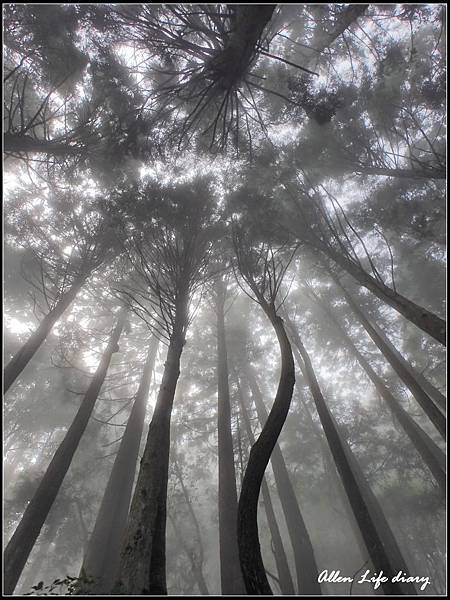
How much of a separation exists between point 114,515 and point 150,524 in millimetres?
7035

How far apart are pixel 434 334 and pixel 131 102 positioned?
9.09 m

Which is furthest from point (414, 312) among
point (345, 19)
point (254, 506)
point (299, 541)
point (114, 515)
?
point (114, 515)

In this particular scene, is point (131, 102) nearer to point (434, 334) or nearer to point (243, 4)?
point (243, 4)

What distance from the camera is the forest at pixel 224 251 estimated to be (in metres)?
4.21

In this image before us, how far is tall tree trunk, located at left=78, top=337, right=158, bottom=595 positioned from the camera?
23.4 ft

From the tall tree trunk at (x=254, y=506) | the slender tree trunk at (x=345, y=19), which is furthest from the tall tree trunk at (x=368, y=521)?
the slender tree trunk at (x=345, y=19)

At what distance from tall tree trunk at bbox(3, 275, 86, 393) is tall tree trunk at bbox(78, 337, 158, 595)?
12.2ft

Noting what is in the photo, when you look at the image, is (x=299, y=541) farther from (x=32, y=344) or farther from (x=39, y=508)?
(x=32, y=344)

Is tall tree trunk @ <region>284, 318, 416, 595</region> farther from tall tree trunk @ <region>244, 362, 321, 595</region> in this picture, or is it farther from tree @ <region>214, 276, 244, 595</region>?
tree @ <region>214, 276, 244, 595</region>

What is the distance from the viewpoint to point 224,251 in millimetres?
9539

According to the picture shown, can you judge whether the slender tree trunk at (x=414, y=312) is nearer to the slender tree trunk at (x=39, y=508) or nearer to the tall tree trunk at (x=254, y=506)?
the tall tree trunk at (x=254, y=506)

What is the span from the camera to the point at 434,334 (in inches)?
196

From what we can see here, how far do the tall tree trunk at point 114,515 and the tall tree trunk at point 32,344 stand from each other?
3.71m

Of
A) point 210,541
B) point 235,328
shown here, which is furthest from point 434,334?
point 210,541
